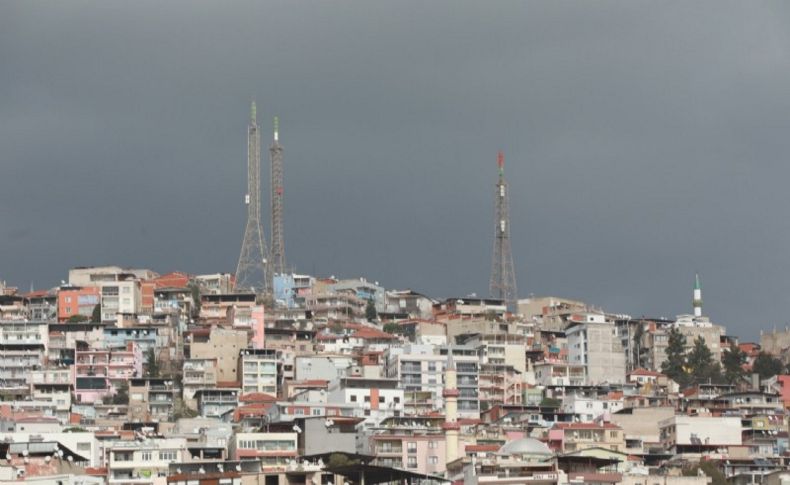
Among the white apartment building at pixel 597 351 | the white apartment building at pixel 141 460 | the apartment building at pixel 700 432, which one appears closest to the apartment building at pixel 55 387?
the white apartment building at pixel 141 460

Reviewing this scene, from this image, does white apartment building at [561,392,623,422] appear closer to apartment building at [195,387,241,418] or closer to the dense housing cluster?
the dense housing cluster

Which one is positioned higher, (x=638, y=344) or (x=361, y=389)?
(x=638, y=344)

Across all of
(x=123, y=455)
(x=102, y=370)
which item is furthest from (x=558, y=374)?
(x=123, y=455)

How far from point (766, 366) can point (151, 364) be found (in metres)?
45.0

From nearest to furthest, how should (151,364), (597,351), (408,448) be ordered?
(408,448), (151,364), (597,351)

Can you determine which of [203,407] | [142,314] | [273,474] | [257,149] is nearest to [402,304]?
[257,149]

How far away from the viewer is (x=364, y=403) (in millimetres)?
114438

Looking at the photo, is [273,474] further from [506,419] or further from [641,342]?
[641,342]

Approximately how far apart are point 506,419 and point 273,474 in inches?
1395

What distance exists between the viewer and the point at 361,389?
380 feet

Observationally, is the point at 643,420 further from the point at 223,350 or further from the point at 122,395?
the point at 122,395

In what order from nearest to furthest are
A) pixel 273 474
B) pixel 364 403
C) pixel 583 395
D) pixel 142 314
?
pixel 273 474
pixel 364 403
pixel 583 395
pixel 142 314

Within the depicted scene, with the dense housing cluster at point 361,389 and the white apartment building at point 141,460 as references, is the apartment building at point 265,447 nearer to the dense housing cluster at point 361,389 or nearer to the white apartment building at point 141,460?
the dense housing cluster at point 361,389

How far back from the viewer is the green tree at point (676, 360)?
14138 cm
